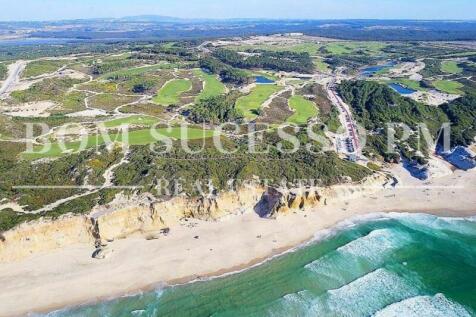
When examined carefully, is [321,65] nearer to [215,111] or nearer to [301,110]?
[301,110]

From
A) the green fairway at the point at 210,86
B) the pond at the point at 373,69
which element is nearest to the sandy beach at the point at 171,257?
the green fairway at the point at 210,86

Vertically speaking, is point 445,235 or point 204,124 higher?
point 204,124

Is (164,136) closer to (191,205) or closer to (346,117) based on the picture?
(191,205)

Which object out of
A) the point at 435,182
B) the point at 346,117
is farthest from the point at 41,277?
the point at 346,117

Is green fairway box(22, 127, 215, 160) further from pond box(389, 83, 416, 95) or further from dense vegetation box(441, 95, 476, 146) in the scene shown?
pond box(389, 83, 416, 95)

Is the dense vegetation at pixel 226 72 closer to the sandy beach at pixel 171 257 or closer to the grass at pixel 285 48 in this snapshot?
the grass at pixel 285 48

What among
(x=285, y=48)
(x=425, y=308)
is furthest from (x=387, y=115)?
(x=285, y=48)

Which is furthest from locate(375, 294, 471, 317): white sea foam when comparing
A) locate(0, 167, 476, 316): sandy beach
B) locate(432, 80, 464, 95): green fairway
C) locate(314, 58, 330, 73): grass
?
locate(314, 58, 330, 73): grass
